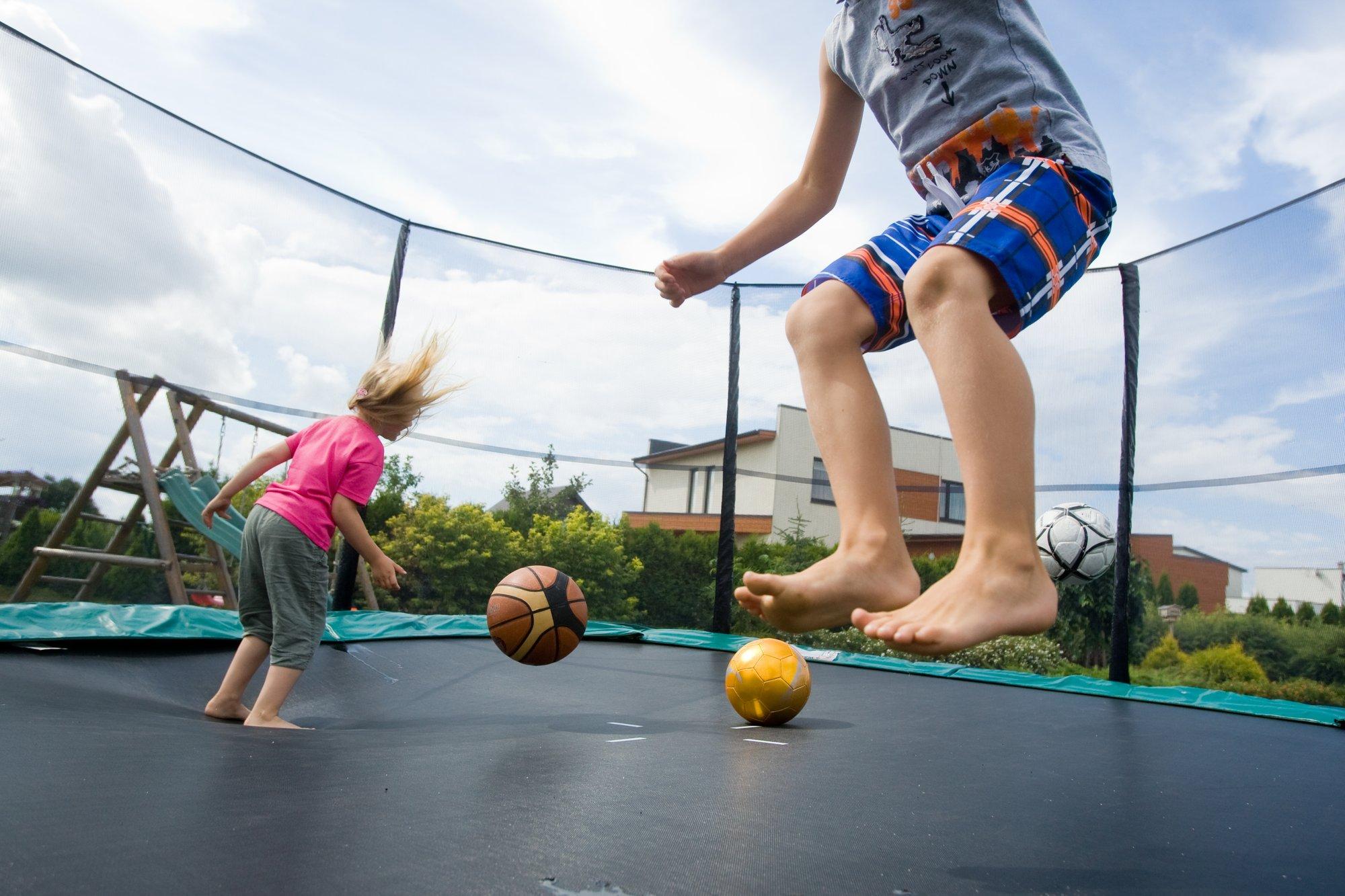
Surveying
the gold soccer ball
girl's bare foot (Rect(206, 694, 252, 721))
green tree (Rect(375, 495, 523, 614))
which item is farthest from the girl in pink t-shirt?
green tree (Rect(375, 495, 523, 614))

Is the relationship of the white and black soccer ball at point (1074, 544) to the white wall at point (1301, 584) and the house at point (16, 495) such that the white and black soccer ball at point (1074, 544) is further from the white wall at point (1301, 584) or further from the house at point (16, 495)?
the house at point (16, 495)

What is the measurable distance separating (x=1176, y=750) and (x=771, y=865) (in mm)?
1353

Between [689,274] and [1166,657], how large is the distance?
3.05 metres

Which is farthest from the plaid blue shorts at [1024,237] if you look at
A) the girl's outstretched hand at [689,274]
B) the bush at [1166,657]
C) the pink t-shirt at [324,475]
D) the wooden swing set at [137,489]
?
the bush at [1166,657]

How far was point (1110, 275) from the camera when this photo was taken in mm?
3484

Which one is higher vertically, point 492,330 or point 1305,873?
point 492,330

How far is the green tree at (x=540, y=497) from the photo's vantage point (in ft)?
13.3

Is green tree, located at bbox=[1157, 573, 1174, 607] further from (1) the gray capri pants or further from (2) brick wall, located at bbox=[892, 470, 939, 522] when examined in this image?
(1) the gray capri pants

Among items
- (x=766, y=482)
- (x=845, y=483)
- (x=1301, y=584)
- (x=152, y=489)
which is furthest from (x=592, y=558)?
(x=845, y=483)

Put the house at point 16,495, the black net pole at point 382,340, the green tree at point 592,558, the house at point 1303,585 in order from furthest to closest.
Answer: the green tree at point 592,558, the black net pole at point 382,340, the house at point 1303,585, the house at point 16,495

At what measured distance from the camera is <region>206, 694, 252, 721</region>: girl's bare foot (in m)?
1.76

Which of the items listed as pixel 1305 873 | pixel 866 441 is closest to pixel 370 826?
pixel 866 441

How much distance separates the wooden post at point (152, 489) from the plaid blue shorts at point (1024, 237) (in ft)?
9.05

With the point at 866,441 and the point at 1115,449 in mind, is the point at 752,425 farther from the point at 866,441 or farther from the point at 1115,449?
the point at 866,441
